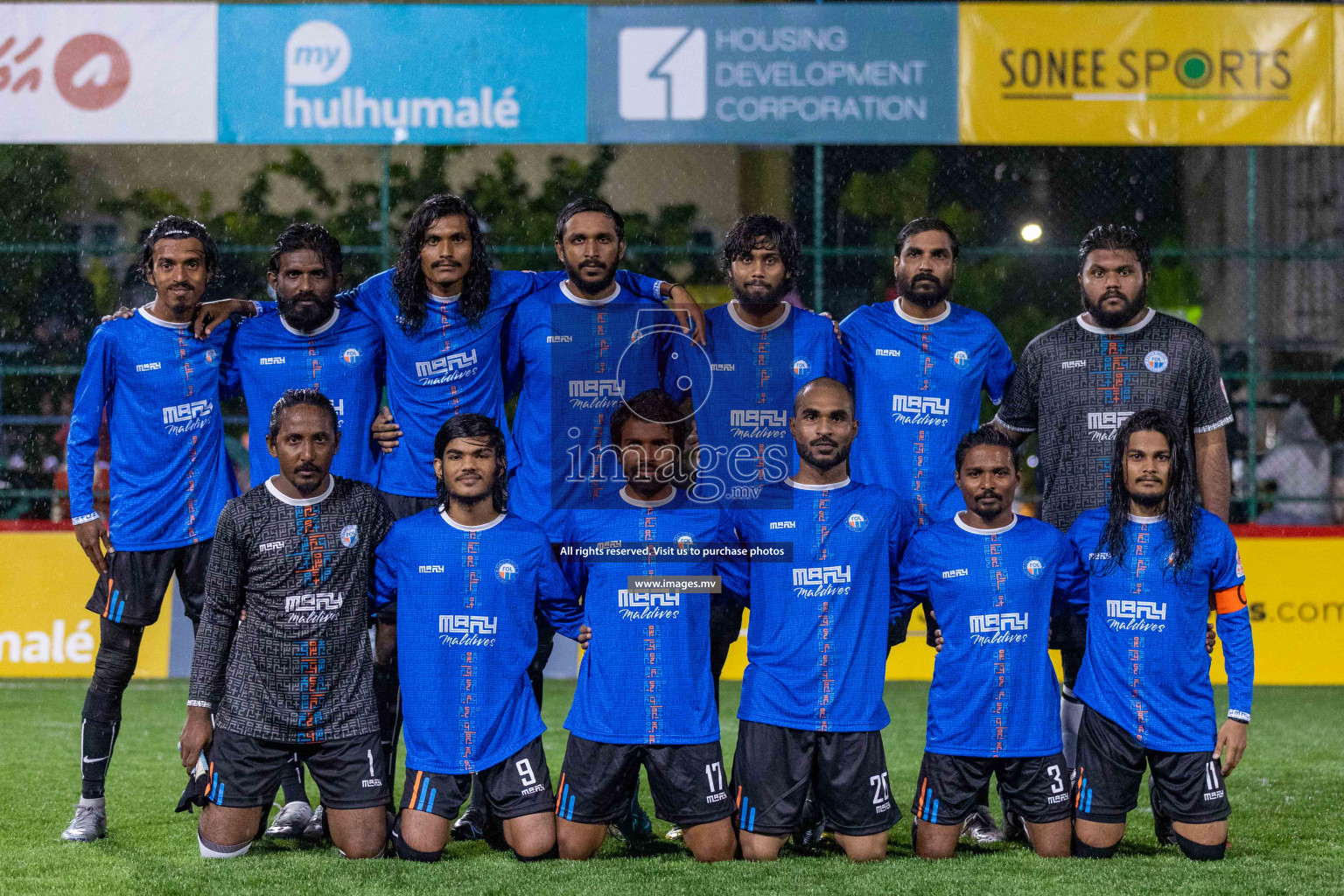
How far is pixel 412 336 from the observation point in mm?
4781

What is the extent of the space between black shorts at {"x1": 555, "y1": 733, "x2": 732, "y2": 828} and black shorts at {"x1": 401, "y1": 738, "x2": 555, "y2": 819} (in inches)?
3.5

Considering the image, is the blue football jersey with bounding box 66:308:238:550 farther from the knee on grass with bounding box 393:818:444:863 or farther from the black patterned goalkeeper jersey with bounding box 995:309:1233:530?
the black patterned goalkeeper jersey with bounding box 995:309:1233:530

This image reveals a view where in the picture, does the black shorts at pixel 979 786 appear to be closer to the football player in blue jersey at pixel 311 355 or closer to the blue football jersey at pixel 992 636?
the blue football jersey at pixel 992 636

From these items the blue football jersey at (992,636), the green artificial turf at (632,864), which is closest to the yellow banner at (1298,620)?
the green artificial turf at (632,864)

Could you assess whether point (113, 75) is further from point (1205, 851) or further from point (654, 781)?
point (1205, 851)

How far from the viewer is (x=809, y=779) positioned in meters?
4.38

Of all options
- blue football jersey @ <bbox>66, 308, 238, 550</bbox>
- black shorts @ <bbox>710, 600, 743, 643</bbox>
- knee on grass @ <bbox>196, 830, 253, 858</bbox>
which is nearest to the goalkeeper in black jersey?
knee on grass @ <bbox>196, 830, 253, 858</bbox>

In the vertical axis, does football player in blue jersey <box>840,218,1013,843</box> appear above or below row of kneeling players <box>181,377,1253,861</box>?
above

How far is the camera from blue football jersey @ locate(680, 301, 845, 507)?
16.0 ft

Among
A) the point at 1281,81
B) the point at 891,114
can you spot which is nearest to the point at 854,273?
the point at 891,114

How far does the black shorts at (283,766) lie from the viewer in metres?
4.34

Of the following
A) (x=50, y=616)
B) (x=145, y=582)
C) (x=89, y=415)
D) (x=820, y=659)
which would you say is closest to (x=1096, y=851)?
(x=820, y=659)

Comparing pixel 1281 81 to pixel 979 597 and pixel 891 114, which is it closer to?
pixel 891 114

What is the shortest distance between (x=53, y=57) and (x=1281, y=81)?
26.3 feet
